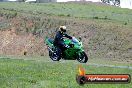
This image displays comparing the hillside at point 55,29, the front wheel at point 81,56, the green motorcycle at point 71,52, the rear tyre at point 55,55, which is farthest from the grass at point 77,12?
the front wheel at point 81,56

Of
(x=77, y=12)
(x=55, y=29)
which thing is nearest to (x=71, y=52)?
(x=55, y=29)

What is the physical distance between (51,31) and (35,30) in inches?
94.6

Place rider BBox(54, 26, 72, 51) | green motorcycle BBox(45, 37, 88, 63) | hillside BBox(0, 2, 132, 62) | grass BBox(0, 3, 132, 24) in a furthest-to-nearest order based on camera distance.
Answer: grass BBox(0, 3, 132, 24), hillside BBox(0, 2, 132, 62), green motorcycle BBox(45, 37, 88, 63), rider BBox(54, 26, 72, 51)

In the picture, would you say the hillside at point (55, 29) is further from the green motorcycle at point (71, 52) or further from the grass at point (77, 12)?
the green motorcycle at point (71, 52)

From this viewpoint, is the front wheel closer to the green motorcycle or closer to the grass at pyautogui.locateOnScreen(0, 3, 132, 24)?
the green motorcycle

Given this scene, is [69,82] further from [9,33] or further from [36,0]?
[36,0]

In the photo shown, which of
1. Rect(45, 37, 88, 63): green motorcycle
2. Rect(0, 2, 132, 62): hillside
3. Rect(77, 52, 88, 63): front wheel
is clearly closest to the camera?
Rect(45, 37, 88, 63): green motorcycle

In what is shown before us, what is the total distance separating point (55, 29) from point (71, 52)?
22.8m

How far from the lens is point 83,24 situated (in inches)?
1847

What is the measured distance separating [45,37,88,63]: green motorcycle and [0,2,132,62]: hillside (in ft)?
40.4

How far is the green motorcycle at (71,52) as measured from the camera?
2420cm

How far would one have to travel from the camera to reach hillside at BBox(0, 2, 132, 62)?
40.6 meters

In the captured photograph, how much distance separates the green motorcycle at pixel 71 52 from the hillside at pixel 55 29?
12310mm

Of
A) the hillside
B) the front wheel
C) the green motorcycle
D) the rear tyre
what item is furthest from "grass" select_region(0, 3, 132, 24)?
the front wheel
